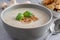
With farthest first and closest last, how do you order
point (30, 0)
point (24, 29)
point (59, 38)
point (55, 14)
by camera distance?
point (30, 0), point (55, 14), point (59, 38), point (24, 29)

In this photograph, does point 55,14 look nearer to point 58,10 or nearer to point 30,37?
point 58,10

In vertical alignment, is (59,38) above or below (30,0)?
below

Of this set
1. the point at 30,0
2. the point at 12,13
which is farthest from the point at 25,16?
the point at 30,0

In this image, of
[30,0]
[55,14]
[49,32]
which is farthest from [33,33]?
[30,0]

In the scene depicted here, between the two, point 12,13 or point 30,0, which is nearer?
point 12,13

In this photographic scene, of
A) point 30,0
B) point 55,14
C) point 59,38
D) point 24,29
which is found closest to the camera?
point 24,29

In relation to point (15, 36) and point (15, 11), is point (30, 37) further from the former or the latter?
point (15, 11)
